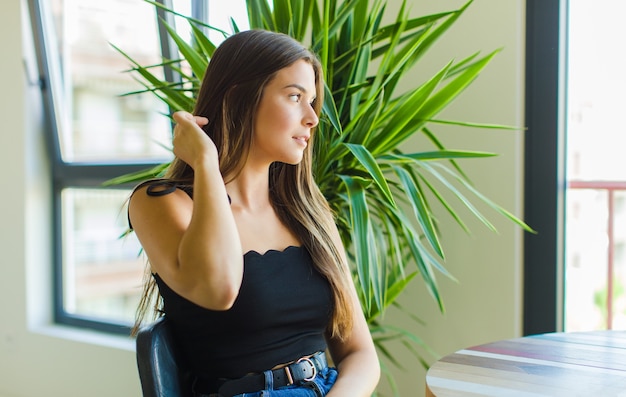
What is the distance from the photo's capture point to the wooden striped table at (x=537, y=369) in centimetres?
114

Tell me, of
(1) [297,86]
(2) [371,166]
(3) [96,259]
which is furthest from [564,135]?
(3) [96,259]

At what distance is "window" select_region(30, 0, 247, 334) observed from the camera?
11.2ft

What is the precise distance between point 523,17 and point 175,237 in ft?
5.06

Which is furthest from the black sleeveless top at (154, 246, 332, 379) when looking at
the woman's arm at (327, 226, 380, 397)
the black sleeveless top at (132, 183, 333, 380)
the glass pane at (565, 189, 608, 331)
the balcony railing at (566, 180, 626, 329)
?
the glass pane at (565, 189, 608, 331)

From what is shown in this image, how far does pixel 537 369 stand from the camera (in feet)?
4.12

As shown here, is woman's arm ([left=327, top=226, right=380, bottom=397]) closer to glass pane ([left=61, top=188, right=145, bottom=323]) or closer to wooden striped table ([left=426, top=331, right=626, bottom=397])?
wooden striped table ([left=426, top=331, right=626, bottom=397])

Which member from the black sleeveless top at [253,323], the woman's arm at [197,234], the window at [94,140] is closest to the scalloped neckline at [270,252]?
the black sleeveless top at [253,323]

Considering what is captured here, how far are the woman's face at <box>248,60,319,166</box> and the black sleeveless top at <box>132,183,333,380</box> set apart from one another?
21cm

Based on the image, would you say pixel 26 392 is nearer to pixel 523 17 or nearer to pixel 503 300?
pixel 503 300

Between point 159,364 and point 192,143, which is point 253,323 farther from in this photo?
point 192,143

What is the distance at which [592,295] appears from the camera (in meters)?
3.28

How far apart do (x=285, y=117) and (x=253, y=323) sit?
1.48 ft

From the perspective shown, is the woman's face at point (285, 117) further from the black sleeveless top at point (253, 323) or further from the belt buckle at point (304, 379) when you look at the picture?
the belt buckle at point (304, 379)

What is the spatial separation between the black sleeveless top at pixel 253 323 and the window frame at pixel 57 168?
6.84 ft
